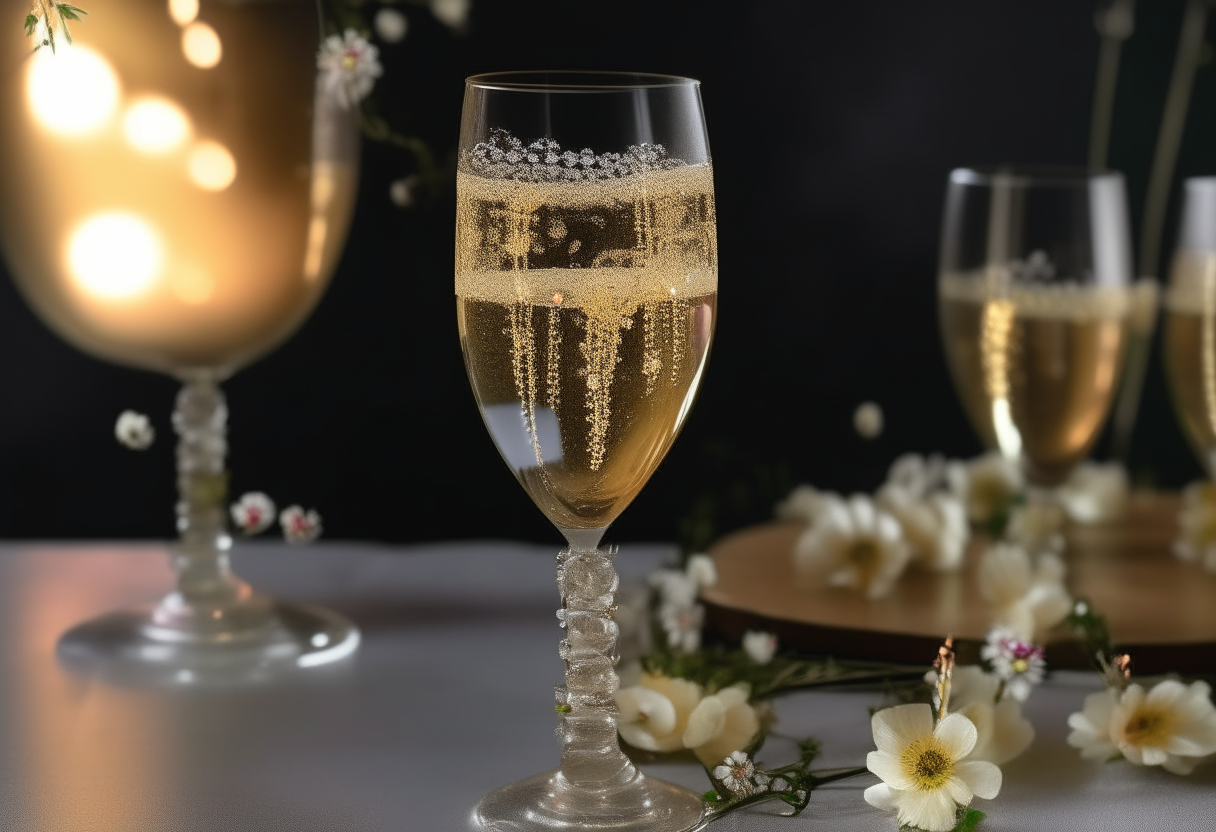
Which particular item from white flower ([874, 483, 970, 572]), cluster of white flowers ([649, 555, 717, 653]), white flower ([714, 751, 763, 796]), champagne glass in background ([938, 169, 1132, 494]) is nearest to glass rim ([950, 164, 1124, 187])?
champagne glass in background ([938, 169, 1132, 494])

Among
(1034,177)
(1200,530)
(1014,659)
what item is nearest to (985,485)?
(1200,530)

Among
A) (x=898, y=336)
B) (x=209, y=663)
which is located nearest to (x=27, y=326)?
(x=209, y=663)

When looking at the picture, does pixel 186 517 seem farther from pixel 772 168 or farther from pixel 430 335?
pixel 772 168

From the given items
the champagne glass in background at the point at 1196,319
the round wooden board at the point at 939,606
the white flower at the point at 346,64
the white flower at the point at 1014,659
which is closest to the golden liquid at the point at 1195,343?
the champagne glass in background at the point at 1196,319

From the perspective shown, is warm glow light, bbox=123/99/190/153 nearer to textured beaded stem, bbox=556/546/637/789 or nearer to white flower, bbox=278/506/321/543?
white flower, bbox=278/506/321/543

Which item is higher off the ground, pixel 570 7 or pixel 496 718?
pixel 570 7

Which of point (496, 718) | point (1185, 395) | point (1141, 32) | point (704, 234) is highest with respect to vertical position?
point (1141, 32)
